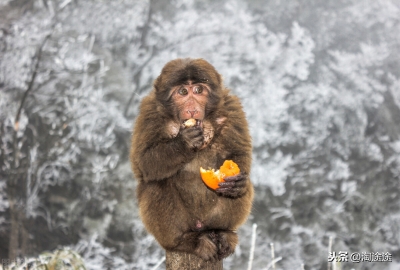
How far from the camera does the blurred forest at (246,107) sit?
5582 mm

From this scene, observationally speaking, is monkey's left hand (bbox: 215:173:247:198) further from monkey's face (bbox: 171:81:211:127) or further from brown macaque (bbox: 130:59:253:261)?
monkey's face (bbox: 171:81:211:127)

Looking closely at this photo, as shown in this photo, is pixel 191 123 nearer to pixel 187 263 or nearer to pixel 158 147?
pixel 158 147

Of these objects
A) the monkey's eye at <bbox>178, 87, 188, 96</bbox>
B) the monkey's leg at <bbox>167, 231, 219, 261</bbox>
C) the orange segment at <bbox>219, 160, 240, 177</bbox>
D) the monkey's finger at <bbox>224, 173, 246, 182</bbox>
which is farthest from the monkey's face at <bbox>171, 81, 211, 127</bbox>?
the monkey's leg at <bbox>167, 231, 219, 261</bbox>

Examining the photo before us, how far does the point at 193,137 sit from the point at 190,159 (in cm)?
18

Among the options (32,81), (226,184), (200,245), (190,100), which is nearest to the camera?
(226,184)

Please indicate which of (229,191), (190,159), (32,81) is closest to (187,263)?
(229,191)

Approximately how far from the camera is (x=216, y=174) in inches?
112

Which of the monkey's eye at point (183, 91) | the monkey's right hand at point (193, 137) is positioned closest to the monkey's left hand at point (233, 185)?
the monkey's right hand at point (193, 137)

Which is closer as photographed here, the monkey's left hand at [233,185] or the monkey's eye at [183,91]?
the monkey's left hand at [233,185]

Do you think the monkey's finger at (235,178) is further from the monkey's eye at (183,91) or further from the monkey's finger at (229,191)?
the monkey's eye at (183,91)

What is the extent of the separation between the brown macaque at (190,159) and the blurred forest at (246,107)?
2575 millimetres

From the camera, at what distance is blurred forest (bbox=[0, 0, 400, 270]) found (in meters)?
5.58

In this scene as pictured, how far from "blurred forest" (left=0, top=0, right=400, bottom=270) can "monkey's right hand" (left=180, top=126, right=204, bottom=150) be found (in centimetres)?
295

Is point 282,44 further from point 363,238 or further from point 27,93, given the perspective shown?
point 27,93
